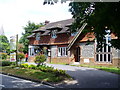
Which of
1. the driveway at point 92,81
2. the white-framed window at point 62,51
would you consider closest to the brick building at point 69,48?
the white-framed window at point 62,51

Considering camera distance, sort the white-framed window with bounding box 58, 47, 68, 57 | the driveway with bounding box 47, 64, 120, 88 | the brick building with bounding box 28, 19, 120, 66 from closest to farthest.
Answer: the driveway with bounding box 47, 64, 120, 88 → the brick building with bounding box 28, 19, 120, 66 → the white-framed window with bounding box 58, 47, 68, 57

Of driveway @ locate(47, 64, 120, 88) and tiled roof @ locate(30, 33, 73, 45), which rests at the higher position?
Result: tiled roof @ locate(30, 33, 73, 45)

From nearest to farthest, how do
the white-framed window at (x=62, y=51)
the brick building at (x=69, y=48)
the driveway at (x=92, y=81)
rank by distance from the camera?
→ 1. the driveway at (x=92, y=81)
2. the brick building at (x=69, y=48)
3. the white-framed window at (x=62, y=51)

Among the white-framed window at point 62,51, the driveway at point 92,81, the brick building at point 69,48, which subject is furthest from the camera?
the white-framed window at point 62,51

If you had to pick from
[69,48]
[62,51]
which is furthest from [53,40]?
[69,48]

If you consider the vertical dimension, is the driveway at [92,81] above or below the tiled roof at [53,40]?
below

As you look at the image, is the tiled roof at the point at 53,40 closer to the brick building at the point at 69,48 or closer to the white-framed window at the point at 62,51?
the brick building at the point at 69,48

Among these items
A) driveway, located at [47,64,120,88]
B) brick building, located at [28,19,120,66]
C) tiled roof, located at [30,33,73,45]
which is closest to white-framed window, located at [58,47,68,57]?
brick building, located at [28,19,120,66]

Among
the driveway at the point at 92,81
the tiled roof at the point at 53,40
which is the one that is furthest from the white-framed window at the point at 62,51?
the driveway at the point at 92,81

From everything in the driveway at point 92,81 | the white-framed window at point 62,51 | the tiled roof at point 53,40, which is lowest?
the driveway at point 92,81

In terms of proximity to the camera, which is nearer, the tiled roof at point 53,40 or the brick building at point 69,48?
the brick building at point 69,48

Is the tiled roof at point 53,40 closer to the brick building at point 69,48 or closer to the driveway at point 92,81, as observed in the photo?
the brick building at point 69,48

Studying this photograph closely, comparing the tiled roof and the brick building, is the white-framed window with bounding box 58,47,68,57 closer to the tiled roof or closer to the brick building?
the brick building

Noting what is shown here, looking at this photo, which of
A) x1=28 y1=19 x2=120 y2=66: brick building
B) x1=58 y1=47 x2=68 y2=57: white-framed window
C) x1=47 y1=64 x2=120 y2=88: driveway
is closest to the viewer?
x1=47 y1=64 x2=120 y2=88: driveway
